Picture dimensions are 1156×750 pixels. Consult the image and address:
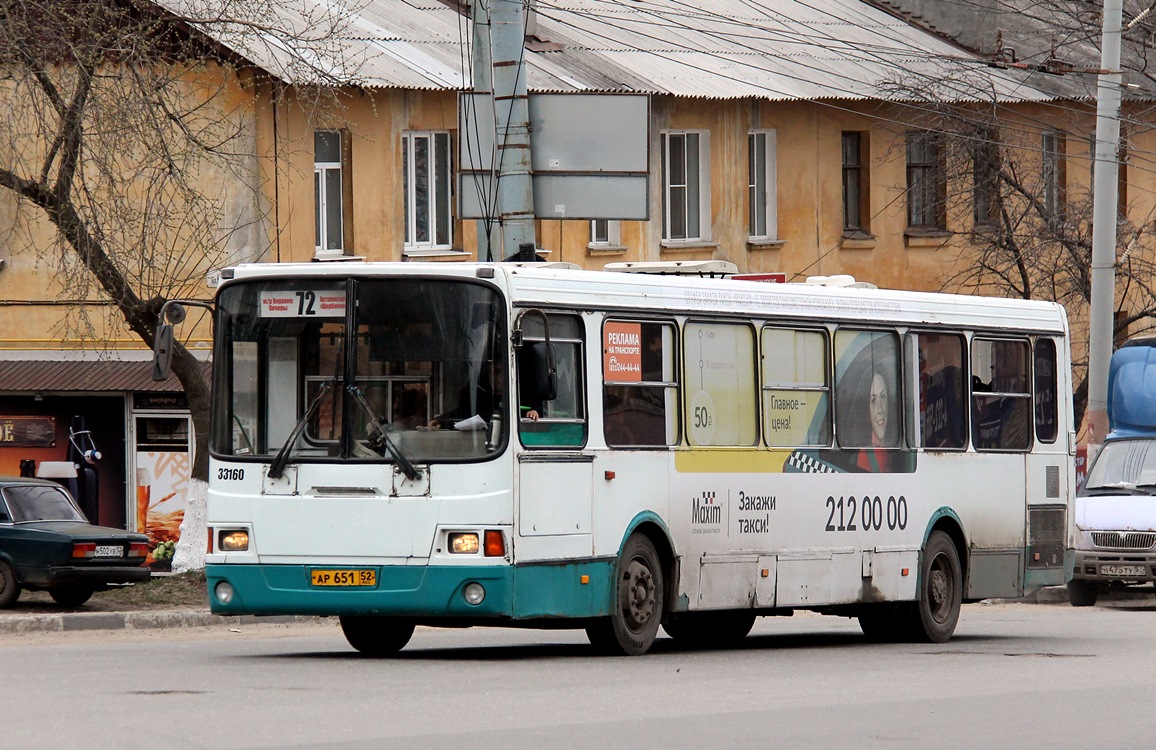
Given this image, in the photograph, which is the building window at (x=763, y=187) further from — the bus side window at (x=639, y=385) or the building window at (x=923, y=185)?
the bus side window at (x=639, y=385)

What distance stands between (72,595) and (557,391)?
10580mm

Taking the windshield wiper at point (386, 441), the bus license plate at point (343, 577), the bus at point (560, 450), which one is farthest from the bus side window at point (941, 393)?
the bus license plate at point (343, 577)

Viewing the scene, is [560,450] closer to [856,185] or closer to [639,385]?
[639,385]

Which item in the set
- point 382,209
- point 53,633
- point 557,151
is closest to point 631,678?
point 557,151

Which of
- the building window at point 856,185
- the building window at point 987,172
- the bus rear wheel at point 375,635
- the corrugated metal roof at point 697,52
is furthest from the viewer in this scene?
the building window at point 856,185

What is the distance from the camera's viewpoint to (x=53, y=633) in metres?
20.1

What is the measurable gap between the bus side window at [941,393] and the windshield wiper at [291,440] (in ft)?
18.8

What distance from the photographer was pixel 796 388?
53.6 ft

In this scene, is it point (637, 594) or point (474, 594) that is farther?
point (637, 594)

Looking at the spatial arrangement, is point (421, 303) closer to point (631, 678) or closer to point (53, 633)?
point (631, 678)

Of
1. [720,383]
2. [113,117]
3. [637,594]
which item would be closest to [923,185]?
[113,117]

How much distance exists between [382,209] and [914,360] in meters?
14.8

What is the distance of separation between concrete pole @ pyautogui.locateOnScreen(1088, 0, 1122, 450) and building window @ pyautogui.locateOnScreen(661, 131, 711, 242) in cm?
937

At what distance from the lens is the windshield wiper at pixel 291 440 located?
547 inches
